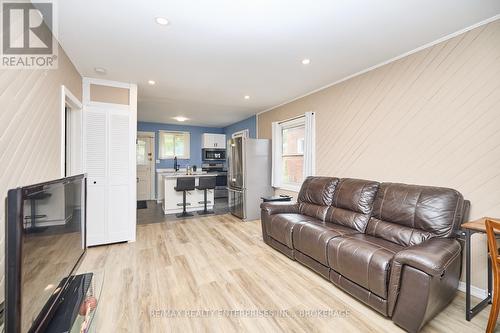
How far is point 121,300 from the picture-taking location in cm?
201

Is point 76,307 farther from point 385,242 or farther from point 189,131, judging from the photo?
point 189,131

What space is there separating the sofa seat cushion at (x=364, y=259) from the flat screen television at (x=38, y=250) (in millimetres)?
2124

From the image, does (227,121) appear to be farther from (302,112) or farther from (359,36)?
(359,36)

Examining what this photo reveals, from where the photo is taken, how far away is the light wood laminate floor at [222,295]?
5.65 feet

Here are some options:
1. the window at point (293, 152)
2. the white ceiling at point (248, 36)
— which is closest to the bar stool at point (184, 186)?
the window at point (293, 152)

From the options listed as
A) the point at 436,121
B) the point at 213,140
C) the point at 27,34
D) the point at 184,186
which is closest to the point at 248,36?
the point at 27,34

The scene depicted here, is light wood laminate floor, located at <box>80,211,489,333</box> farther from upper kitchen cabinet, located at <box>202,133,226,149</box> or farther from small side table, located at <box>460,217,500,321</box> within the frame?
upper kitchen cabinet, located at <box>202,133,226,149</box>

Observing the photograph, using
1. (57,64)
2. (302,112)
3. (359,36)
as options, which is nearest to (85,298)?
(57,64)

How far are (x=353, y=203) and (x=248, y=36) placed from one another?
7.44ft

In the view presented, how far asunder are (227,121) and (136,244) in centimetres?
455

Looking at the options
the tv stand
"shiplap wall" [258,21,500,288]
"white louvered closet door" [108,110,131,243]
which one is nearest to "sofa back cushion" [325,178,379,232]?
"shiplap wall" [258,21,500,288]

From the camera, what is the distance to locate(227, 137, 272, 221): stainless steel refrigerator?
4.73m

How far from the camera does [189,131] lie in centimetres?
758

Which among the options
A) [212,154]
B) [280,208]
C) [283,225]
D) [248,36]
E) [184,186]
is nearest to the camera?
[248,36]
